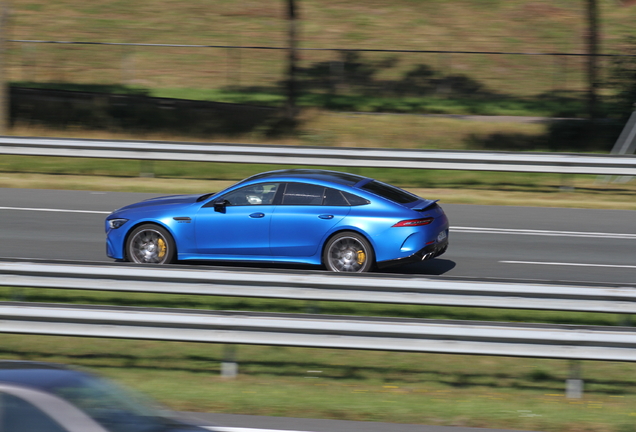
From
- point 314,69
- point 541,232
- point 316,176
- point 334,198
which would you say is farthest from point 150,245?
point 314,69

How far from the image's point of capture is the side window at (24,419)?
10.6ft

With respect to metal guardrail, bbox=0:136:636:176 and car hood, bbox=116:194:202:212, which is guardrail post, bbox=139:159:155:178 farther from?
car hood, bbox=116:194:202:212

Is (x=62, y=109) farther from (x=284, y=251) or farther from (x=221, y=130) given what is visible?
(x=284, y=251)

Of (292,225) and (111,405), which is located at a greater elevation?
(292,225)

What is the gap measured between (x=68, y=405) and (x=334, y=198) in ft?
23.0

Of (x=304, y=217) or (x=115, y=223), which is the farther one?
(x=115, y=223)

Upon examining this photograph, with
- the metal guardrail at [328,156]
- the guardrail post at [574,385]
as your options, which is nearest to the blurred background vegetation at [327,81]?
the metal guardrail at [328,156]

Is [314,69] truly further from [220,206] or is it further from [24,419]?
[24,419]

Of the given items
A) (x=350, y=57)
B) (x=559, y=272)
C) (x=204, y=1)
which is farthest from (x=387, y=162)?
(x=204, y=1)

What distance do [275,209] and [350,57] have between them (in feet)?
47.3

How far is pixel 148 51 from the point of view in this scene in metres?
27.4

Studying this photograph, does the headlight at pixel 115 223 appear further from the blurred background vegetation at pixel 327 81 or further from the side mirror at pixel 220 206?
the blurred background vegetation at pixel 327 81

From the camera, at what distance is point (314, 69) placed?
24297 millimetres

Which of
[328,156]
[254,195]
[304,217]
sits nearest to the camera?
[304,217]
